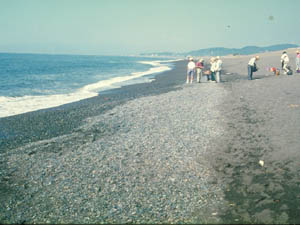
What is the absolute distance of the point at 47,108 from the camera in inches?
634

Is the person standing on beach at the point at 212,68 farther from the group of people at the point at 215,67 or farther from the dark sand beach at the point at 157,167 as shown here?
the dark sand beach at the point at 157,167

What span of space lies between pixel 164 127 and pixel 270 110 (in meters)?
4.99

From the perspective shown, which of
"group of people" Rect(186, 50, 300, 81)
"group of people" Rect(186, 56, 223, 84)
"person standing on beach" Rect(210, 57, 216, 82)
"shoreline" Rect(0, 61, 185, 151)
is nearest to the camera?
"shoreline" Rect(0, 61, 185, 151)

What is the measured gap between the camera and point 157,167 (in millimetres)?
6852

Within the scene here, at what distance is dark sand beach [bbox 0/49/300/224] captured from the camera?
502cm

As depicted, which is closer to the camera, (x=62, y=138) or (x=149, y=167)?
(x=149, y=167)

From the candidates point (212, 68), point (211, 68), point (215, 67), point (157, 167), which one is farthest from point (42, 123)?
point (211, 68)

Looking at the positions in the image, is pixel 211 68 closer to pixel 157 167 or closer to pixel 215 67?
pixel 215 67

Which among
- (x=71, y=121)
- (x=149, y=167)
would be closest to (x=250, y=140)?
(x=149, y=167)

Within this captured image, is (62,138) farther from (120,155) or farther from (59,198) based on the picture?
(59,198)

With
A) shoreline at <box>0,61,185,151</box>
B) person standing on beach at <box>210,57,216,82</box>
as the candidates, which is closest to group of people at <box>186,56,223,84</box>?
person standing on beach at <box>210,57,216,82</box>

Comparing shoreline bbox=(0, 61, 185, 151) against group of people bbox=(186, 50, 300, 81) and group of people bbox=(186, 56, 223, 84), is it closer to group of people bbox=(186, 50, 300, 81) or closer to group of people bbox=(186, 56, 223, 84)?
group of people bbox=(186, 56, 223, 84)

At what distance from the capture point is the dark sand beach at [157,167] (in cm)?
502

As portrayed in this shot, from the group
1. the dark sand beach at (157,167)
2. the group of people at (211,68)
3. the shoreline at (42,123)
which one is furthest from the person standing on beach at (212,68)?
the shoreline at (42,123)
